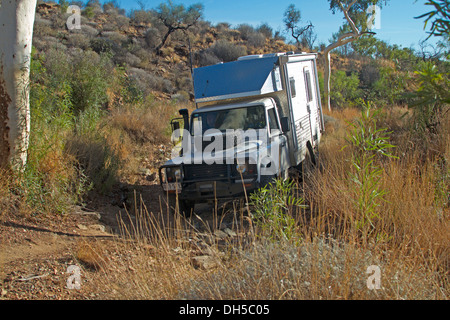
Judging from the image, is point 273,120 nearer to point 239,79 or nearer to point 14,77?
point 239,79

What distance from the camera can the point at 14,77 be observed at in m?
6.32

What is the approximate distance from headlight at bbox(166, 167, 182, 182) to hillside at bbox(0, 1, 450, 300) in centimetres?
40

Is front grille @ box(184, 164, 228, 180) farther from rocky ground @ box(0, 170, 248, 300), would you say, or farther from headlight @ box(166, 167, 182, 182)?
rocky ground @ box(0, 170, 248, 300)

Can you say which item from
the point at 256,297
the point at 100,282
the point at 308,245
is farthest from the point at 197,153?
the point at 256,297

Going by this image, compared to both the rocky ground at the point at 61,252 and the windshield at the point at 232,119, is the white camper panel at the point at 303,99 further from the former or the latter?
the rocky ground at the point at 61,252

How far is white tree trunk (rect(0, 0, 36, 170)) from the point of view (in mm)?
6230

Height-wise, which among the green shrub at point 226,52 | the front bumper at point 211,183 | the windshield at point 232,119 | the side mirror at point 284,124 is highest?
the green shrub at point 226,52

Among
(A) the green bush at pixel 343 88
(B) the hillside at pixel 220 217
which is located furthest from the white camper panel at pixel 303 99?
(A) the green bush at pixel 343 88

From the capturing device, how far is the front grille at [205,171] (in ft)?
22.5

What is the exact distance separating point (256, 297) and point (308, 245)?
0.80m

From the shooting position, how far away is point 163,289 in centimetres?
359

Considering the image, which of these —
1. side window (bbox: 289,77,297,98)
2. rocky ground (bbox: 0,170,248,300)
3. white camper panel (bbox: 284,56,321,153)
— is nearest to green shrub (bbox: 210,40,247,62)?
white camper panel (bbox: 284,56,321,153)
